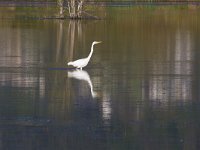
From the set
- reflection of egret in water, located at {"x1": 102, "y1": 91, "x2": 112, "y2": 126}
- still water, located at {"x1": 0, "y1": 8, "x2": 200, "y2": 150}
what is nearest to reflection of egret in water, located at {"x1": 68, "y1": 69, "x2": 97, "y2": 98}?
still water, located at {"x1": 0, "y1": 8, "x2": 200, "y2": 150}

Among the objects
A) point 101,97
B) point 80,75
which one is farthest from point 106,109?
point 80,75

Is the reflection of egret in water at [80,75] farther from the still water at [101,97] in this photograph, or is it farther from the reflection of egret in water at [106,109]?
the reflection of egret in water at [106,109]

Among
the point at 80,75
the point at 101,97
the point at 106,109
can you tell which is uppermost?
the point at 80,75

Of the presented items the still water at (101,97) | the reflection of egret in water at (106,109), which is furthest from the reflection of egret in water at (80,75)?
the reflection of egret in water at (106,109)

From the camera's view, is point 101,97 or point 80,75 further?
point 80,75

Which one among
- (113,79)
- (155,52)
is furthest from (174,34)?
(113,79)

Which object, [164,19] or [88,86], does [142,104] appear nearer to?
[88,86]

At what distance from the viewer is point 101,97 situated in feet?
54.6

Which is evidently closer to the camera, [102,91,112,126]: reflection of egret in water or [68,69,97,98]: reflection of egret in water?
[102,91,112,126]: reflection of egret in water

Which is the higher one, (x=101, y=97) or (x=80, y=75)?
(x=80, y=75)

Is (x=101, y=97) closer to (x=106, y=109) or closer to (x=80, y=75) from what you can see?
(x=106, y=109)

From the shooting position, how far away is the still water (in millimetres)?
12383

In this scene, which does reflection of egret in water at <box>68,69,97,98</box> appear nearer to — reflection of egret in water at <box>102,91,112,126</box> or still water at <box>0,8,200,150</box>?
still water at <box>0,8,200,150</box>

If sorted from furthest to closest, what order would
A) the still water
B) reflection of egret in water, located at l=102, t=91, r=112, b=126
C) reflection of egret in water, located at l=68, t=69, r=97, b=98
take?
reflection of egret in water, located at l=68, t=69, r=97, b=98 < reflection of egret in water, located at l=102, t=91, r=112, b=126 < the still water
